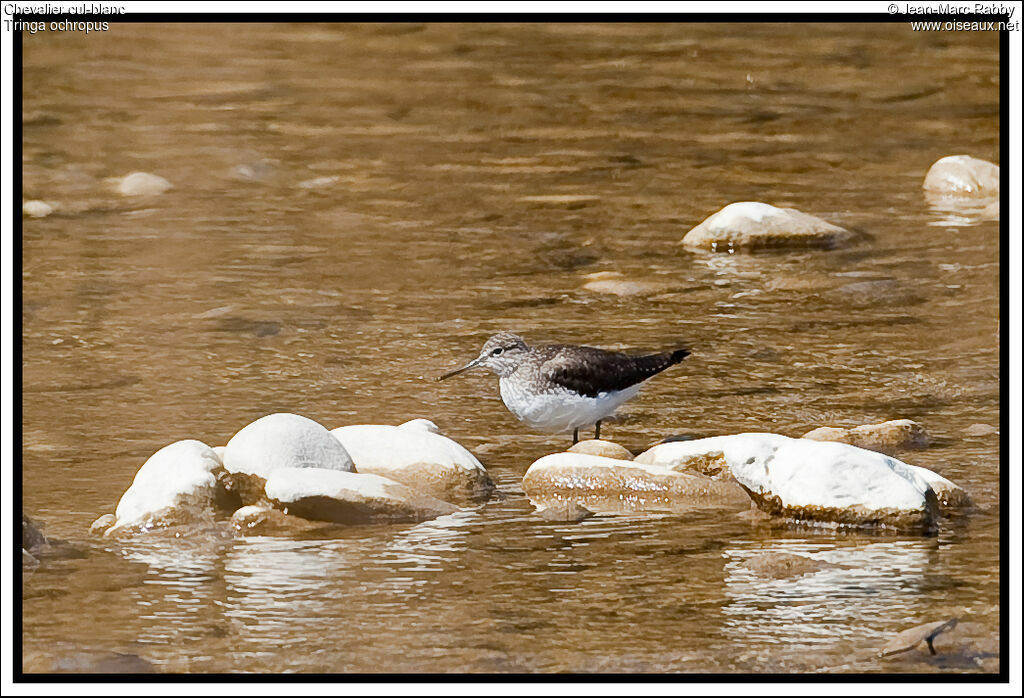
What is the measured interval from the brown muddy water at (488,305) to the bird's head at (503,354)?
0.34 metres

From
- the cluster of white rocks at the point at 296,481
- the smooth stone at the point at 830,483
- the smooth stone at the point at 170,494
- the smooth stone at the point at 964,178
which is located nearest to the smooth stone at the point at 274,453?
the cluster of white rocks at the point at 296,481

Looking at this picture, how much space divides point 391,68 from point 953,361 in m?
7.27

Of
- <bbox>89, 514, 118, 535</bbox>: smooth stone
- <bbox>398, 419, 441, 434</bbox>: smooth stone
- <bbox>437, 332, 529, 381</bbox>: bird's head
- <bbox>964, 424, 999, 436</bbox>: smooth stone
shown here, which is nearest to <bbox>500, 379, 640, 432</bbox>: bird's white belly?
<bbox>437, 332, 529, 381</bbox>: bird's head

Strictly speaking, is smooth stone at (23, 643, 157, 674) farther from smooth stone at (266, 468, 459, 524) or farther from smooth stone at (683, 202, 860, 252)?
smooth stone at (683, 202, 860, 252)

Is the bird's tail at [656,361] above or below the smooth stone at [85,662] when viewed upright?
above

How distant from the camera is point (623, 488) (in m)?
6.87

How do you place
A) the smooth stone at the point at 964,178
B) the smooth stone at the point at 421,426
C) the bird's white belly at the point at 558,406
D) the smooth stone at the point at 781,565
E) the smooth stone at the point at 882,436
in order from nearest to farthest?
1. the smooth stone at the point at 781,565
2. the smooth stone at the point at 421,426
3. the bird's white belly at the point at 558,406
4. the smooth stone at the point at 882,436
5. the smooth stone at the point at 964,178

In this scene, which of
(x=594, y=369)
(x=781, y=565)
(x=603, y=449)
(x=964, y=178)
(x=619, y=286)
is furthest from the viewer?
(x=964, y=178)

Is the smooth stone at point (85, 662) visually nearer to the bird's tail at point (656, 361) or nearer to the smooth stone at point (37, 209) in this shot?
the bird's tail at point (656, 361)

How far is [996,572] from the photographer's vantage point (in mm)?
6188

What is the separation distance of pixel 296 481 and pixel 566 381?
1.44 m

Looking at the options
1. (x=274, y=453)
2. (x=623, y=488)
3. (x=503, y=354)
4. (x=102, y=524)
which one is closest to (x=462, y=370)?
(x=503, y=354)

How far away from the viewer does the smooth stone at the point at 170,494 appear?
6.53m

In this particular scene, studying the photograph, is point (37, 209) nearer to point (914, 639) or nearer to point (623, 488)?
point (623, 488)
